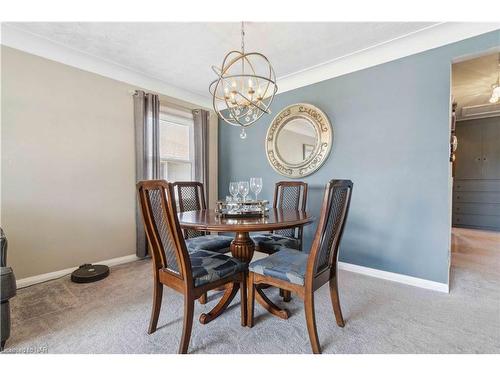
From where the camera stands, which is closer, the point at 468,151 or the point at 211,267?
the point at 211,267

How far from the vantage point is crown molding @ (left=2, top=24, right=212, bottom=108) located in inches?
87.4

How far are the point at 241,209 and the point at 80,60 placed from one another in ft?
8.15

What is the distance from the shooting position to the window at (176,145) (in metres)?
3.49

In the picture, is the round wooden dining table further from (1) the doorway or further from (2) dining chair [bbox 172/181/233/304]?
(1) the doorway

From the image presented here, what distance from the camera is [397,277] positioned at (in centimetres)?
247

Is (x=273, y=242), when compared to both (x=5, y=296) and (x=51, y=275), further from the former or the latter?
(x=51, y=275)

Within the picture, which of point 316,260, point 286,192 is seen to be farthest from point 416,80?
point 316,260

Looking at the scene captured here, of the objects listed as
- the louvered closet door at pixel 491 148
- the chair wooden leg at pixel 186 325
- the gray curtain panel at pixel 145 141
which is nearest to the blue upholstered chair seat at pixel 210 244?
the chair wooden leg at pixel 186 325

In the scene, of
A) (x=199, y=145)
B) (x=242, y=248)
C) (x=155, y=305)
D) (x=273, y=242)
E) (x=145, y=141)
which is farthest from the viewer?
(x=199, y=145)

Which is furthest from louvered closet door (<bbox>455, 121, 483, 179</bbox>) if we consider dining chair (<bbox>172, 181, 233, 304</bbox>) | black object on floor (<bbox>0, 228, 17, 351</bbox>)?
black object on floor (<bbox>0, 228, 17, 351</bbox>)

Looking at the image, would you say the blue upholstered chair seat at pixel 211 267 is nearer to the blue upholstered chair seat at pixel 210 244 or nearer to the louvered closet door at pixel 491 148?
the blue upholstered chair seat at pixel 210 244

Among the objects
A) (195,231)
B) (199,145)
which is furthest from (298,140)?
(195,231)

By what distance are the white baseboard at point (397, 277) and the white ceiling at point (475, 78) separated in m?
2.45
